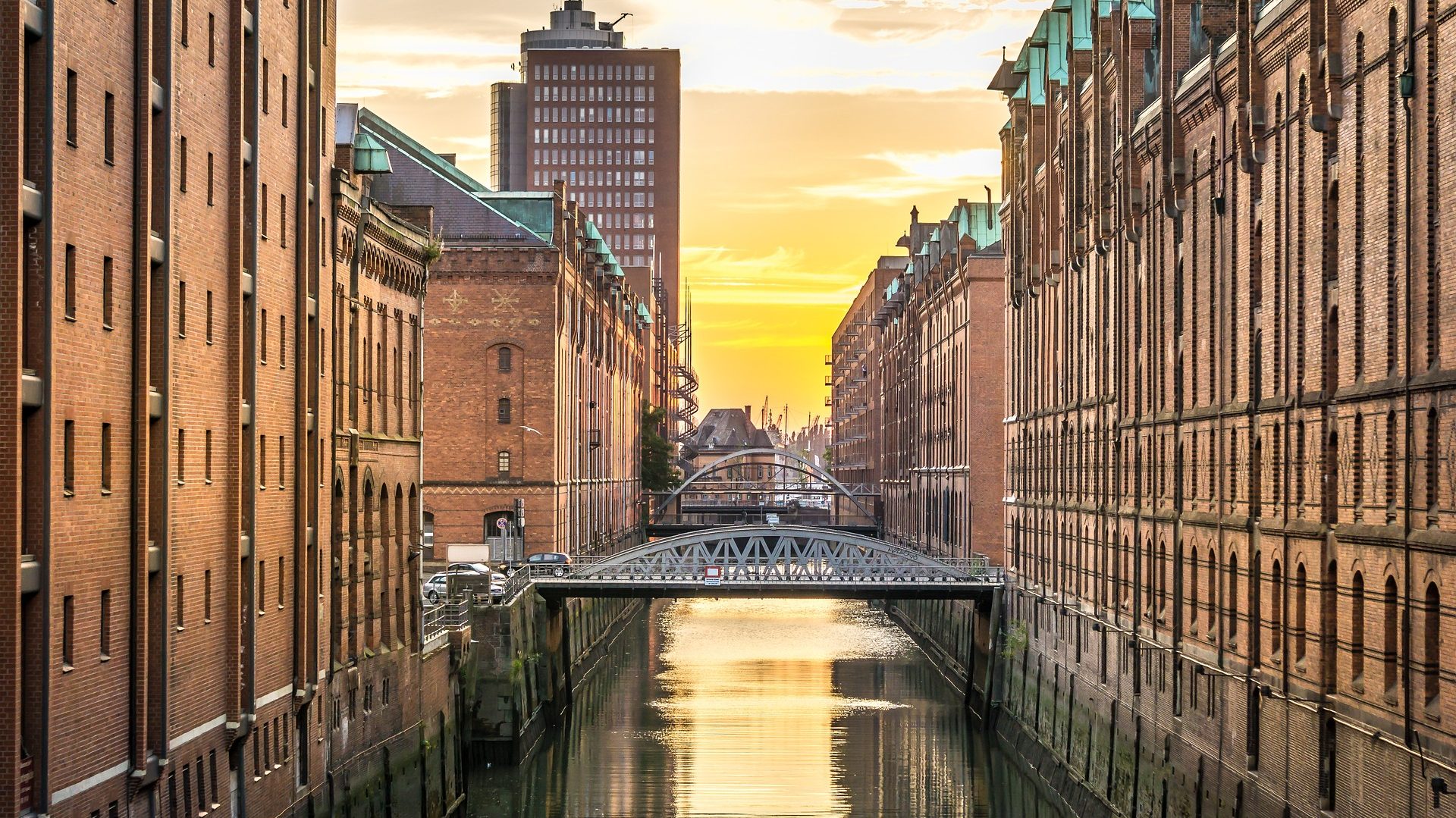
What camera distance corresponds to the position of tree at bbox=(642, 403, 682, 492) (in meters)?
132

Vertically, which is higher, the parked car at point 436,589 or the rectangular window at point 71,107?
the rectangular window at point 71,107

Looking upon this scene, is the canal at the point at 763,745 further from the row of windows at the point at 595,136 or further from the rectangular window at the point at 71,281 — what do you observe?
the row of windows at the point at 595,136

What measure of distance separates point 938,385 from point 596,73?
108085mm

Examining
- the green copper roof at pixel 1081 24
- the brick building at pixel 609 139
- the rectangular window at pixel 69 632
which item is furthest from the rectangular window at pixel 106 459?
the brick building at pixel 609 139

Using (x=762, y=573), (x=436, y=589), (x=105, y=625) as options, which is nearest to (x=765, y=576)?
(x=762, y=573)

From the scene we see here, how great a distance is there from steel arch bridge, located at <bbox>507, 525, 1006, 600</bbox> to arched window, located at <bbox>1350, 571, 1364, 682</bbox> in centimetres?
3020

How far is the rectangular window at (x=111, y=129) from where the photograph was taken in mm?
24031

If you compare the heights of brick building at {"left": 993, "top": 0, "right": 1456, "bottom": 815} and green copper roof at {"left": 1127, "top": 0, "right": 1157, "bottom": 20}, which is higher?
green copper roof at {"left": 1127, "top": 0, "right": 1157, "bottom": 20}

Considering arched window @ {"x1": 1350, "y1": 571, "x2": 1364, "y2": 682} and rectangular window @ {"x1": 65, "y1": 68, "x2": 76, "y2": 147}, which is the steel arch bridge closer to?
arched window @ {"x1": 1350, "y1": 571, "x2": 1364, "y2": 682}

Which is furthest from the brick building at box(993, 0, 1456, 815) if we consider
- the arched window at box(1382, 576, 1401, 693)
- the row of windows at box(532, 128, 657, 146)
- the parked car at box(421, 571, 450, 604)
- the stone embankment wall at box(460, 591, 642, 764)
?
the row of windows at box(532, 128, 657, 146)

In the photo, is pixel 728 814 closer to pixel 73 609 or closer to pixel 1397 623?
pixel 1397 623

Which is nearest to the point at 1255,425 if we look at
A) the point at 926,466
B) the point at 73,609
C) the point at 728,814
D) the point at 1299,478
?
the point at 1299,478

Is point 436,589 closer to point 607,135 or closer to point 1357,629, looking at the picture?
point 1357,629

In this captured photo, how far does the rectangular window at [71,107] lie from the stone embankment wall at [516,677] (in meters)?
29.0
